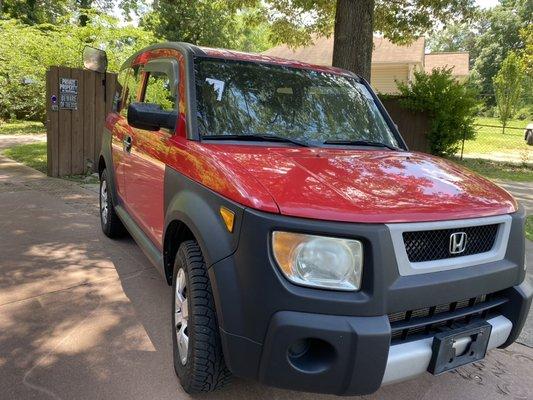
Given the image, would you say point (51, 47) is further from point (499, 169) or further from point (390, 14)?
point (499, 169)

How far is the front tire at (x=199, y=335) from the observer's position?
2.29 meters

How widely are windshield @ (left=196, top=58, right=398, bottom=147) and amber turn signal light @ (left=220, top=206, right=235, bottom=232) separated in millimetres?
826

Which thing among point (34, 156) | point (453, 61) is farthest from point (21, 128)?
point (453, 61)

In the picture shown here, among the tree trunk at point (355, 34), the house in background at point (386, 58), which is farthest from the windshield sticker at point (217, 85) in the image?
the house in background at point (386, 58)

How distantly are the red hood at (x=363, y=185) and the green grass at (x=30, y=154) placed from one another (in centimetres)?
776

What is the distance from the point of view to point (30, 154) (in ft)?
35.1

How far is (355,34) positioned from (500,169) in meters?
6.67

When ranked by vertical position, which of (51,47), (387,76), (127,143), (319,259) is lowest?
(319,259)

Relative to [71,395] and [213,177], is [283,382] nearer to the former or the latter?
[213,177]

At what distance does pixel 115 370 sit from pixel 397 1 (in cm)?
1284

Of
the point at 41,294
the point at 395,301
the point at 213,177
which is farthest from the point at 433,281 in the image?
the point at 41,294

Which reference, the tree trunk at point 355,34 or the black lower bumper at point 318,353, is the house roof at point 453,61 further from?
the black lower bumper at point 318,353

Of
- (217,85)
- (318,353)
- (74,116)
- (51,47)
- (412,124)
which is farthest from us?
(412,124)

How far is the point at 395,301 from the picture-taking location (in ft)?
6.55
